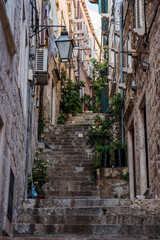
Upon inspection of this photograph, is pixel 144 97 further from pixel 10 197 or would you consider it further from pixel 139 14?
pixel 10 197

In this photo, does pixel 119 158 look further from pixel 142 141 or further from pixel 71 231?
pixel 71 231

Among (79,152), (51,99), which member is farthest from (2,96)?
(51,99)

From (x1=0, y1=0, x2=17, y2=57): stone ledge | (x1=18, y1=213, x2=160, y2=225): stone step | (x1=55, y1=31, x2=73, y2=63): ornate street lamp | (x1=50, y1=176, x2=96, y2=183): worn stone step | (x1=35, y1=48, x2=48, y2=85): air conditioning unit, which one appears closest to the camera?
(x1=0, y1=0, x2=17, y2=57): stone ledge

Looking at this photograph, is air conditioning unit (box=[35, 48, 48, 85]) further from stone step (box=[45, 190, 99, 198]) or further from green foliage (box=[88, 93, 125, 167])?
stone step (box=[45, 190, 99, 198])

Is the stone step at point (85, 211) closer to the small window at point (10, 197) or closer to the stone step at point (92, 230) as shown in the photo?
the stone step at point (92, 230)

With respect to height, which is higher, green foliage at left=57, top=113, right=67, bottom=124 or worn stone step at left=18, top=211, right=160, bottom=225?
green foliage at left=57, top=113, right=67, bottom=124

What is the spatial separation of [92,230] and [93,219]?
0.49 m

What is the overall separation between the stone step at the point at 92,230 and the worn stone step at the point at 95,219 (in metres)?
0.41

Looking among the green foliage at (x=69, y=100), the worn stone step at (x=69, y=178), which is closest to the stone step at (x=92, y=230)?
the worn stone step at (x=69, y=178)

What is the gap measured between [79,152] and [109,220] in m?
6.46

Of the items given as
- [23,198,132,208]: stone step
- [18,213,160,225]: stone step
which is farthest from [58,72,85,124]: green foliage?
[18,213,160,225]: stone step

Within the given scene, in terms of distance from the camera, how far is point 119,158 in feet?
36.9

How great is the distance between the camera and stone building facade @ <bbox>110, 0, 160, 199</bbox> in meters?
7.24

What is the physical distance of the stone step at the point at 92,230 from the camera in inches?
229
